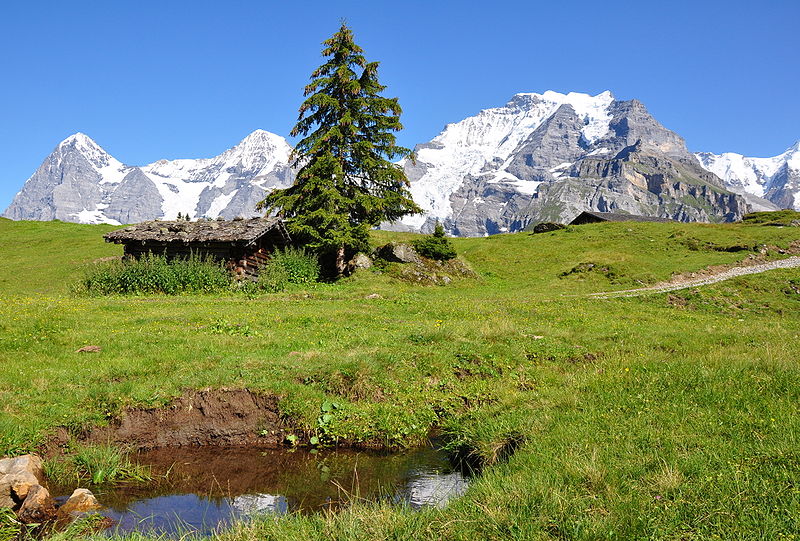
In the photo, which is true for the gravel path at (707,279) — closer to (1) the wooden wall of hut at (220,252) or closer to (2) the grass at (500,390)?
(2) the grass at (500,390)

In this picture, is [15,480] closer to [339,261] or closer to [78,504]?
[78,504]

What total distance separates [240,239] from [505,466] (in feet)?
83.4

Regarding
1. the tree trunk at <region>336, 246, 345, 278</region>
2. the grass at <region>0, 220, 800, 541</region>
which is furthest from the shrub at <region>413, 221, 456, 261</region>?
the grass at <region>0, 220, 800, 541</region>

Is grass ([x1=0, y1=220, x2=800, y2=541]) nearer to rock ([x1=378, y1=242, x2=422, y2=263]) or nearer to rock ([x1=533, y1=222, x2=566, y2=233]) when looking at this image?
rock ([x1=378, y1=242, x2=422, y2=263])

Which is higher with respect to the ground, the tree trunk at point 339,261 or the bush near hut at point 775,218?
the bush near hut at point 775,218

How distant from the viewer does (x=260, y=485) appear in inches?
316

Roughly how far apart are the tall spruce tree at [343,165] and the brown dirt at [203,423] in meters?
23.7

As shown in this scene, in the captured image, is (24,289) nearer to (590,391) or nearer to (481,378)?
(481,378)

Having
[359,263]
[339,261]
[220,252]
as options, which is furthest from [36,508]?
[339,261]

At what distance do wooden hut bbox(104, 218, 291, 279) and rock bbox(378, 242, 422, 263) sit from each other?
7314mm

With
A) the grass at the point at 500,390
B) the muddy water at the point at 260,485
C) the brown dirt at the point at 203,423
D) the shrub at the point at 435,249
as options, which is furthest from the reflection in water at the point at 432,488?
the shrub at the point at 435,249

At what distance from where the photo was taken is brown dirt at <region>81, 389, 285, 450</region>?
9.41 m

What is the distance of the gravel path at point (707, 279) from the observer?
27953mm

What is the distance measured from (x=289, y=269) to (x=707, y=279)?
26705 millimetres
